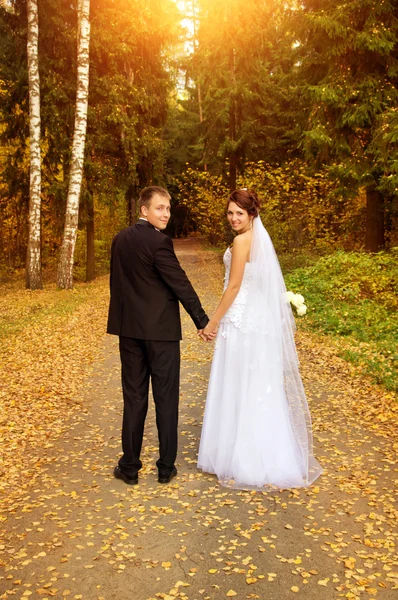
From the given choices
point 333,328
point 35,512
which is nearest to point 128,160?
point 333,328

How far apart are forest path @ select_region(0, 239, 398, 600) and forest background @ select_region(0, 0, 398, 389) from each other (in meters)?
3.80

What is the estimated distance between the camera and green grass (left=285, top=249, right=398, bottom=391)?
340 inches

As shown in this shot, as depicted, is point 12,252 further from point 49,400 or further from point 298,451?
point 298,451

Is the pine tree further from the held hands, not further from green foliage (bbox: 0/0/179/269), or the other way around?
the held hands

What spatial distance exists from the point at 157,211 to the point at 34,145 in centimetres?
1373

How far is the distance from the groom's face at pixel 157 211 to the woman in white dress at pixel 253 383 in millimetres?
581

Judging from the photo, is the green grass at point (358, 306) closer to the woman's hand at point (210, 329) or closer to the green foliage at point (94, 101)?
the woman's hand at point (210, 329)

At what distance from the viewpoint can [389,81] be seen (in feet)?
52.5

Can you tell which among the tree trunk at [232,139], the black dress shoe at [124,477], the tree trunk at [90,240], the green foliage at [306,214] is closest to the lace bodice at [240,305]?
the black dress shoe at [124,477]

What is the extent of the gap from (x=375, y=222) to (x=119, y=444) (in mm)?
13330

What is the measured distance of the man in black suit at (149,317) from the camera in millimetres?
4508

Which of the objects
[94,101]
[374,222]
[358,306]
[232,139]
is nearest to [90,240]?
[94,101]

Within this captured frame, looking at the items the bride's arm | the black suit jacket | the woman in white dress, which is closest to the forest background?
the woman in white dress

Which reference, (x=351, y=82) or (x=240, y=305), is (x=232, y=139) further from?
(x=240, y=305)
